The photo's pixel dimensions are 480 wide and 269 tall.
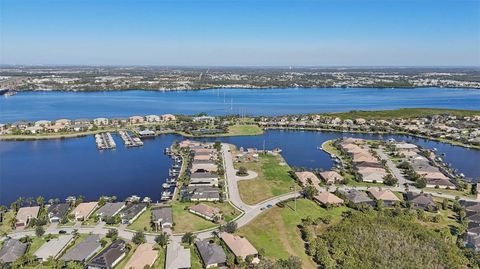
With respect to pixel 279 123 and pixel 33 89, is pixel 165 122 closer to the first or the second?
pixel 279 123

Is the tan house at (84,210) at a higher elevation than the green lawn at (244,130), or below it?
below

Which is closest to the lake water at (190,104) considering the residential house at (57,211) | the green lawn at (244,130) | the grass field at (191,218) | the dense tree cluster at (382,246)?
the green lawn at (244,130)

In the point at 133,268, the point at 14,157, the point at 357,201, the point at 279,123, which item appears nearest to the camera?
the point at 133,268

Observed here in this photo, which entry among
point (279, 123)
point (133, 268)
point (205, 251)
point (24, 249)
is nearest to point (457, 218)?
point (205, 251)

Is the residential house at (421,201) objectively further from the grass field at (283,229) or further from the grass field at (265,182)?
the grass field at (265,182)

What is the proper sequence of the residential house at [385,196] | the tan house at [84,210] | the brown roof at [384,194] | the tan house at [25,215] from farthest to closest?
the brown roof at [384,194]
the residential house at [385,196]
the tan house at [84,210]
the tan house at [25,215]
